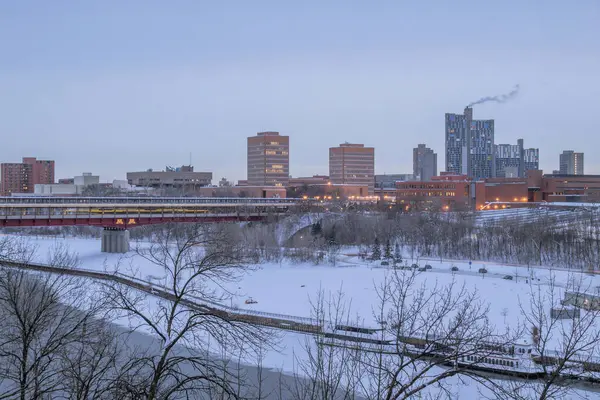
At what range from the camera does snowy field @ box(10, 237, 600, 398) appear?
76.5 ft

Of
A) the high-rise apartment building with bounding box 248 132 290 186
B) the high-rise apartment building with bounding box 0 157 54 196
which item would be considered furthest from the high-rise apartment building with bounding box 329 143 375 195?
the high-rise apartment building with bounding box 0 157 54 196

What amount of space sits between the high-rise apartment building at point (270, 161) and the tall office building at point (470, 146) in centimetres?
8160

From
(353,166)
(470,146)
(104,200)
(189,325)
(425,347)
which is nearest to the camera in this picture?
(189,325)

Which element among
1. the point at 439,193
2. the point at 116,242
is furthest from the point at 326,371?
the point at 439,193

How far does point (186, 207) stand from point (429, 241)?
19.7 meters

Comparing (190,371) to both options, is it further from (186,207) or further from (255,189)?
(255,189)

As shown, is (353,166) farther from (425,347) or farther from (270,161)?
(425,347)

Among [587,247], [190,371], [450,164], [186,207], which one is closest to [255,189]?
[186,207]

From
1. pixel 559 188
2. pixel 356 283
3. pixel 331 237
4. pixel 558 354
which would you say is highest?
pixel 559 188

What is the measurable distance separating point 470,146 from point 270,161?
92.0 metres

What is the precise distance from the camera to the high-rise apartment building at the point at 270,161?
398 feet

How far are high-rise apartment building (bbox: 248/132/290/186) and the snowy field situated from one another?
8204cm

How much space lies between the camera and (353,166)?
12406cm

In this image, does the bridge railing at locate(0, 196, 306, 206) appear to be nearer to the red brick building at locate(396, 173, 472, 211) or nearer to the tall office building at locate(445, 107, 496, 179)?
the red brick building at locate(396, 173, 472, 211)
